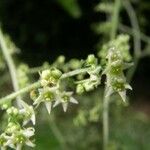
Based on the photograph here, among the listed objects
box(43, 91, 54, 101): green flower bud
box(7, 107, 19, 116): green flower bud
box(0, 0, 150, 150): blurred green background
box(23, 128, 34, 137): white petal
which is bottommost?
box(23, 128, 34, 137): white petal

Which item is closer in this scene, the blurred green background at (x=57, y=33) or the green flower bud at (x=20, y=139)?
the green flower bud at (x=20, y=139)

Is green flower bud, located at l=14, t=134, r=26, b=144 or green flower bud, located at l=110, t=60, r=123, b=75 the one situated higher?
green flower bud, located at l=110, t=60, r=123, b=75

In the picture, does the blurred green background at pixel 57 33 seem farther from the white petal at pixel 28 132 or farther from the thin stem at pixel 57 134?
the white petal at pixel 28 132

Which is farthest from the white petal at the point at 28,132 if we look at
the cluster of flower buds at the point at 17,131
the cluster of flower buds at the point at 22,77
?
the cluster of flower buds at the point at 22,77

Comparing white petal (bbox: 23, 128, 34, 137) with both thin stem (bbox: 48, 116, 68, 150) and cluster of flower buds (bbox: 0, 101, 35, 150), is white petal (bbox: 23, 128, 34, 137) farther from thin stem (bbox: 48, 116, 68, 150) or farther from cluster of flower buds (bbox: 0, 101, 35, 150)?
thin stem (bbox: 48, 116, 68, 150)

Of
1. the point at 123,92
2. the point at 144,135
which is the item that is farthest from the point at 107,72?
the point at 144,135

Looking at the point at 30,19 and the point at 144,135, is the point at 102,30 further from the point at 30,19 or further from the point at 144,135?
the point at 30,19

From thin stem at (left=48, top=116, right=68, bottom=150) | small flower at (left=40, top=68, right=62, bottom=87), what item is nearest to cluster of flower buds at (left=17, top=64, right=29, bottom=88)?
thin stem at (left=48, top=116, right=68, bottom=150)
